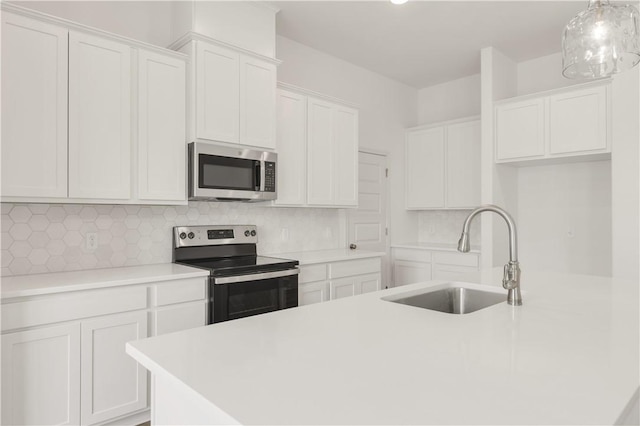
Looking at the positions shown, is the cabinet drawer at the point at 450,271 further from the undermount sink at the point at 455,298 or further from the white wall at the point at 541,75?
the undermount sink at the point at 455,298

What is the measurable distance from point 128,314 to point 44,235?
0.78 metres

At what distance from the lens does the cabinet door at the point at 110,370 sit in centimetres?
221

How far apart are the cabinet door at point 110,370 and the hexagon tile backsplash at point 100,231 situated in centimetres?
62

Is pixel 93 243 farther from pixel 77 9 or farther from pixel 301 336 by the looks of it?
pixel 301 336

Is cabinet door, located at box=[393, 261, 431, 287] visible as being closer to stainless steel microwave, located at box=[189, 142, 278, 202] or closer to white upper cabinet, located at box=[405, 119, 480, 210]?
white upper cabinet, located at box=[405, 119, 480, 210]

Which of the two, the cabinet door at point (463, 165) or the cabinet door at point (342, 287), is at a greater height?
the cabinet door at point (463, 165)

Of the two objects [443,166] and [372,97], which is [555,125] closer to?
[443,166]

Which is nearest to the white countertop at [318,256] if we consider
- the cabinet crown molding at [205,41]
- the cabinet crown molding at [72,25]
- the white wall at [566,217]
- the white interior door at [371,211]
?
the white interior door at [371,211]

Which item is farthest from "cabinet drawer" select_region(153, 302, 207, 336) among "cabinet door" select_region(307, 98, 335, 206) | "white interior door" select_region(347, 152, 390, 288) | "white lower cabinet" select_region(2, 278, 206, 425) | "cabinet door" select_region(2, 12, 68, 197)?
"white interior door" select_region(347, 152, 390, 288)

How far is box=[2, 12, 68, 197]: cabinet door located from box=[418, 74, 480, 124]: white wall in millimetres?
4360

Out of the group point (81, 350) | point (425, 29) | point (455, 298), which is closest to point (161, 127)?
point (81, 350)

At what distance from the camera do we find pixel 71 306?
2.13 meters

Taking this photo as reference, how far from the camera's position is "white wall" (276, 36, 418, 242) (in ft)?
13.7

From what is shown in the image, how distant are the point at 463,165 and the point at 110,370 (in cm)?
417
